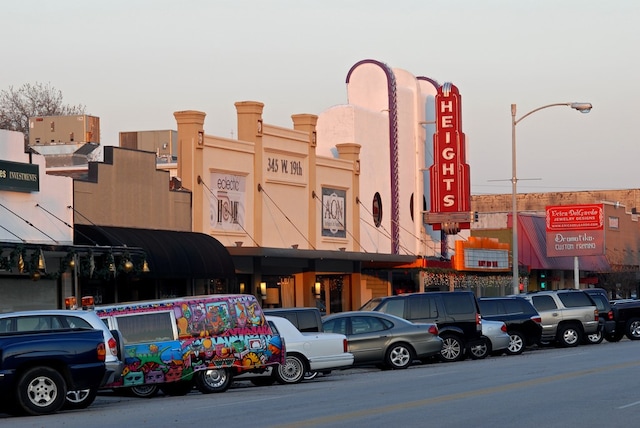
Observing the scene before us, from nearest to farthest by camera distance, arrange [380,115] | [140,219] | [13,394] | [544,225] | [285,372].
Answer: [13,394] → [285,372] → [140,219] → [380,115] → [544,225]

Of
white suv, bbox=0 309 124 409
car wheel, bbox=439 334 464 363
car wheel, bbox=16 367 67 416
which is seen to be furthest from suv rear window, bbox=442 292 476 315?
car wheel, bbox=16 367 67 416

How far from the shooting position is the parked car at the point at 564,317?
3853 centimetres

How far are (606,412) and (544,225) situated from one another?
5077 centimetres

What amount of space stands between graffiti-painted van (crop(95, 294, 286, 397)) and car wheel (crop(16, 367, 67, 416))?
280 cm

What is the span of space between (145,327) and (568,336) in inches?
765

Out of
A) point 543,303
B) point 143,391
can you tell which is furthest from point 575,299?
point 143,391

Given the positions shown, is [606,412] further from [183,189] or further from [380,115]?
[380,115]

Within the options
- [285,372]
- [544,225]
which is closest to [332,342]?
[285,372]

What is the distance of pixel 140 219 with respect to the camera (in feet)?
116

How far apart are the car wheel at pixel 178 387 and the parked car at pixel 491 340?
36.4 ft

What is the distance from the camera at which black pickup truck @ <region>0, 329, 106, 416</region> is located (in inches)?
758

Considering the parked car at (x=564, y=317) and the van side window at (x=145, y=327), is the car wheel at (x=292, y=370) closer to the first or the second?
the van side window at (x=145, y=327)

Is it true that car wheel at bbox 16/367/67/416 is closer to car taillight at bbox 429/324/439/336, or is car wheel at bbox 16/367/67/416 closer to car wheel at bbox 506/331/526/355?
car taillight at bbox 429/324/439/336

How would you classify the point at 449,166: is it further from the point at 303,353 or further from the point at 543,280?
the point at 303,353
